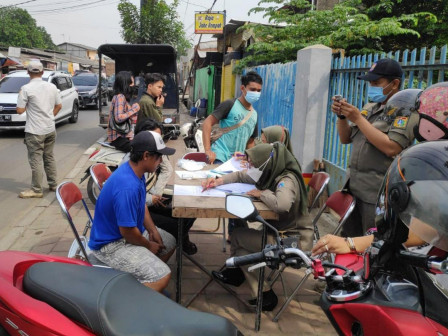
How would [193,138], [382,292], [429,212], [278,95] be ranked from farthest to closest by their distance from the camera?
1. [278,95]
2. [193,138]
3. [382,292]
4. [429,212]

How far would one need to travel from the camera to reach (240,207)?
71.0 inches

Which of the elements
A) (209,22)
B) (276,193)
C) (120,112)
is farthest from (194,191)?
(209,22)

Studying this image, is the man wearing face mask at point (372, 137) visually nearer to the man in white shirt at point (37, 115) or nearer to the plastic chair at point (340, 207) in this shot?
the plastic chair at point (340, 207)

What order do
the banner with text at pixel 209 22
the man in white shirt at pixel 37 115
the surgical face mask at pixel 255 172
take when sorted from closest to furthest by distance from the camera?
the surgical face mask at pixel 255 172 → the man in white shirt at pixel 37 115 → the banner with text at pixel 209 22

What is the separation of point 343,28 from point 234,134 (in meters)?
4.71

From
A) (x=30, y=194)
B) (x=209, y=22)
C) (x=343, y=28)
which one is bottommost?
(x=30, y=194)

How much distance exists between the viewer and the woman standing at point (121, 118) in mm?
5617

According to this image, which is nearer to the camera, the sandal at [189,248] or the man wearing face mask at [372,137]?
the man wearing face mask at [372,137]

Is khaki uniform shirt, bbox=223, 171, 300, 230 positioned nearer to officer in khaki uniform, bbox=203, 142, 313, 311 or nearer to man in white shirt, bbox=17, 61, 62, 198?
officer in khaki uniform, bbox=203, 142, 313, 311

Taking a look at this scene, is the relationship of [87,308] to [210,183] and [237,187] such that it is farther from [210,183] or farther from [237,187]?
[237,187]

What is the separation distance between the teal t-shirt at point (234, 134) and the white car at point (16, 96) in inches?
290

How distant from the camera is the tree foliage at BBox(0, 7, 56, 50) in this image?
6812cm

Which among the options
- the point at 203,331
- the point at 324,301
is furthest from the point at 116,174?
the point at 324,301

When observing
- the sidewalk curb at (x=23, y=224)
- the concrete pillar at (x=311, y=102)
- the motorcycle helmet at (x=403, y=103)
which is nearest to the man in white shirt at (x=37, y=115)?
the sidewalk curb at (x=23, y=224)
